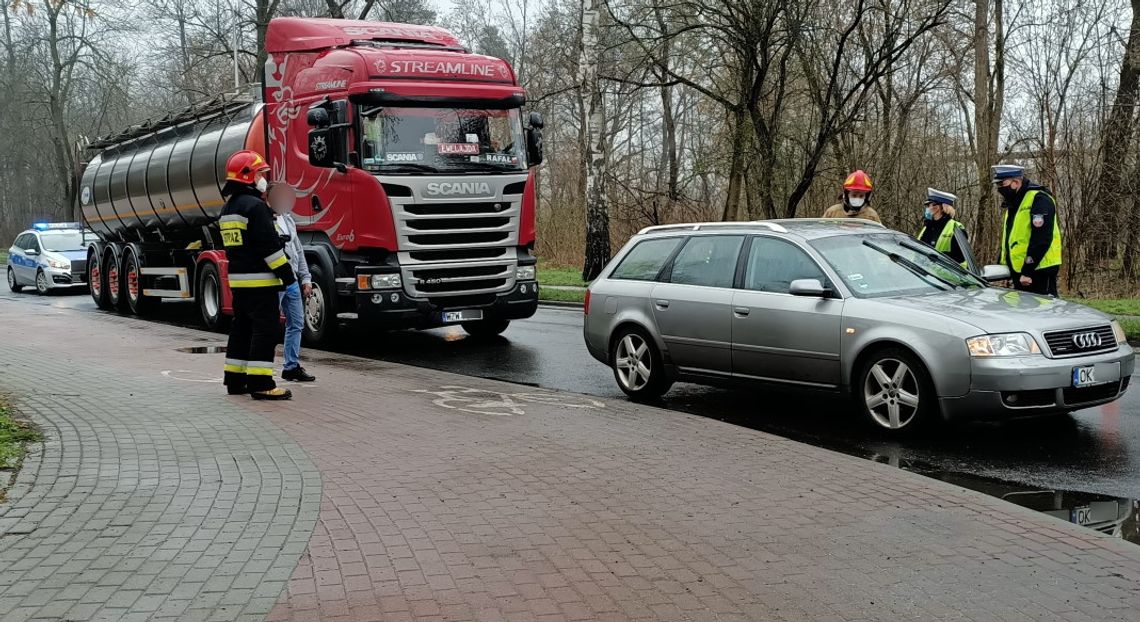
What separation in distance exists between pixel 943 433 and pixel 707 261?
8.22ft

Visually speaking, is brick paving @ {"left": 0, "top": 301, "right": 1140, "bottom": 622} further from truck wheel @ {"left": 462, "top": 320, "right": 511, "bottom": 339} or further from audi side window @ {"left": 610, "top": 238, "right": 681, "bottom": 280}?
truck wheel @ {"left": 462, "top": 320, "right": 511, "bottom": 339}

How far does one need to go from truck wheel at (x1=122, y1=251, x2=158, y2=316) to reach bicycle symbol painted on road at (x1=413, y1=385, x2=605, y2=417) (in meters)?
11.5

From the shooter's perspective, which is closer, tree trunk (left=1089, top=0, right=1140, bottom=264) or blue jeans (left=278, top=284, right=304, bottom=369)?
blue jeans (left=278, top=284, right=304, bottom=369)

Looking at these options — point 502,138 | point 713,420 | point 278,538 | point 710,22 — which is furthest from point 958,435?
point 710,22

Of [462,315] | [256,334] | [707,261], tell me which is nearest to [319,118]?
[462,315]

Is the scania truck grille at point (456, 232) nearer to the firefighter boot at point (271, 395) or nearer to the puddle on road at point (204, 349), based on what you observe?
the puddle on road at point (204, 349)

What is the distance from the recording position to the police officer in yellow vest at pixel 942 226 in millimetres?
10578

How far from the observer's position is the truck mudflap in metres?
13.1

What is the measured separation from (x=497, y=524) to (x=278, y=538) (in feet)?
3.48

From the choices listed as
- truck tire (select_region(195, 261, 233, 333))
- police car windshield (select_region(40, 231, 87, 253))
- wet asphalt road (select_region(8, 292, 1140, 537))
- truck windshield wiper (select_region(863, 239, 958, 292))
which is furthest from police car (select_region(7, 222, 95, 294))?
truck windshield wiper (select_region(863, 239, 958, 292))

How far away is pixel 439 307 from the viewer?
13.6 metres

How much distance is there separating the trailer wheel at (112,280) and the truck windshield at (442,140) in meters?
9.85

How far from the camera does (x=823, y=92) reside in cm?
2467

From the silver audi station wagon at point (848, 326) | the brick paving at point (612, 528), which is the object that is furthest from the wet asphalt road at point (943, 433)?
the brick paving at point (612, 528)
